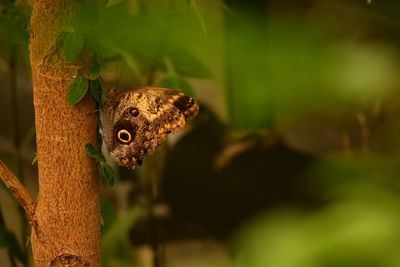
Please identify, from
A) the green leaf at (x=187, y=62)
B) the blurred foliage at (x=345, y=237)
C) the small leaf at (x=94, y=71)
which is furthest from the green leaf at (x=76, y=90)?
the green leaf at (x=187, y=62)

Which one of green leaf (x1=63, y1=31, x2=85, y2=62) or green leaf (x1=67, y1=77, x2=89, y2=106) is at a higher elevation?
green leaf (x1=63, y1=31, x2=85, y2=62)

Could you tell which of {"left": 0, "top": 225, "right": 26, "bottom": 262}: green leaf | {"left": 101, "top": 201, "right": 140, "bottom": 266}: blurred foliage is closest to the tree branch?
{"left": 0, "top": 225, "right": 26, "bottom": 262}: green leaf

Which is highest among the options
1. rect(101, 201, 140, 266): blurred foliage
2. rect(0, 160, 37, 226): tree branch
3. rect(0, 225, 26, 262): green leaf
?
rect(0, 160, 37, 226): tree branch

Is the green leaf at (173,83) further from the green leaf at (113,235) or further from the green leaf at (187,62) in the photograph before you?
the green leaf at (113,235)

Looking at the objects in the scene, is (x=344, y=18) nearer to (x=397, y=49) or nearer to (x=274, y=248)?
(x=397, y=49)

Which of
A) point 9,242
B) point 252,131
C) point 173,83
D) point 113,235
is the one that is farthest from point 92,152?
point 252,131

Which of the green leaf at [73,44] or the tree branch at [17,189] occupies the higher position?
the green leaf at [73,44]

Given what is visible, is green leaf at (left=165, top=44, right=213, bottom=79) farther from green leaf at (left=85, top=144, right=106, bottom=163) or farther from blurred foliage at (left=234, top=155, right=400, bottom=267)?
blurred foliage at (left=234, top=155, right=400, bottom=267)

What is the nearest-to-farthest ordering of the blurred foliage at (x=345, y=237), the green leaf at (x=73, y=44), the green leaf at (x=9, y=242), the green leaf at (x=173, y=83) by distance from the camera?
the blurred foliage at (x=345, y=237) < the green leaf at (x=73, y=44) < the green leaf at (x=173, y=83) < the green leaf at (x=9, y=242)
